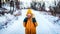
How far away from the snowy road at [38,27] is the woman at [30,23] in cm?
4

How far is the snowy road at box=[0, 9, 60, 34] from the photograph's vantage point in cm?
127

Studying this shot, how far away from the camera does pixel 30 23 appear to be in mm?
1244

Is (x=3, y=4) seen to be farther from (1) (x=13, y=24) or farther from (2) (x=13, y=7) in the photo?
(1) (x=13, y=24)

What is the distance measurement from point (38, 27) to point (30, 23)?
0.11m

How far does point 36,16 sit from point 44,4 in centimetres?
18

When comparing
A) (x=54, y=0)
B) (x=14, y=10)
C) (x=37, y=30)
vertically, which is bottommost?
(x=37, y=30)

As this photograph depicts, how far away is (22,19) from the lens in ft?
4.19

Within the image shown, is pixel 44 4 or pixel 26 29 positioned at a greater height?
pixel 44 4

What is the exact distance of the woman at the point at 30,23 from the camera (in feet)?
4.07

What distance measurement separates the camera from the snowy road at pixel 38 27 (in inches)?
49.8

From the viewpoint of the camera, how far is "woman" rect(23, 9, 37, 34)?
4.07ft

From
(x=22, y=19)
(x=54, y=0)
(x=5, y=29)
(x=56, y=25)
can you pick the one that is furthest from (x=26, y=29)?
(x=54, y=0)

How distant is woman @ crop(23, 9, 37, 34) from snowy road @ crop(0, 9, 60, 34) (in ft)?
0.13

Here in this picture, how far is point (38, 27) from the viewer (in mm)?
1269
